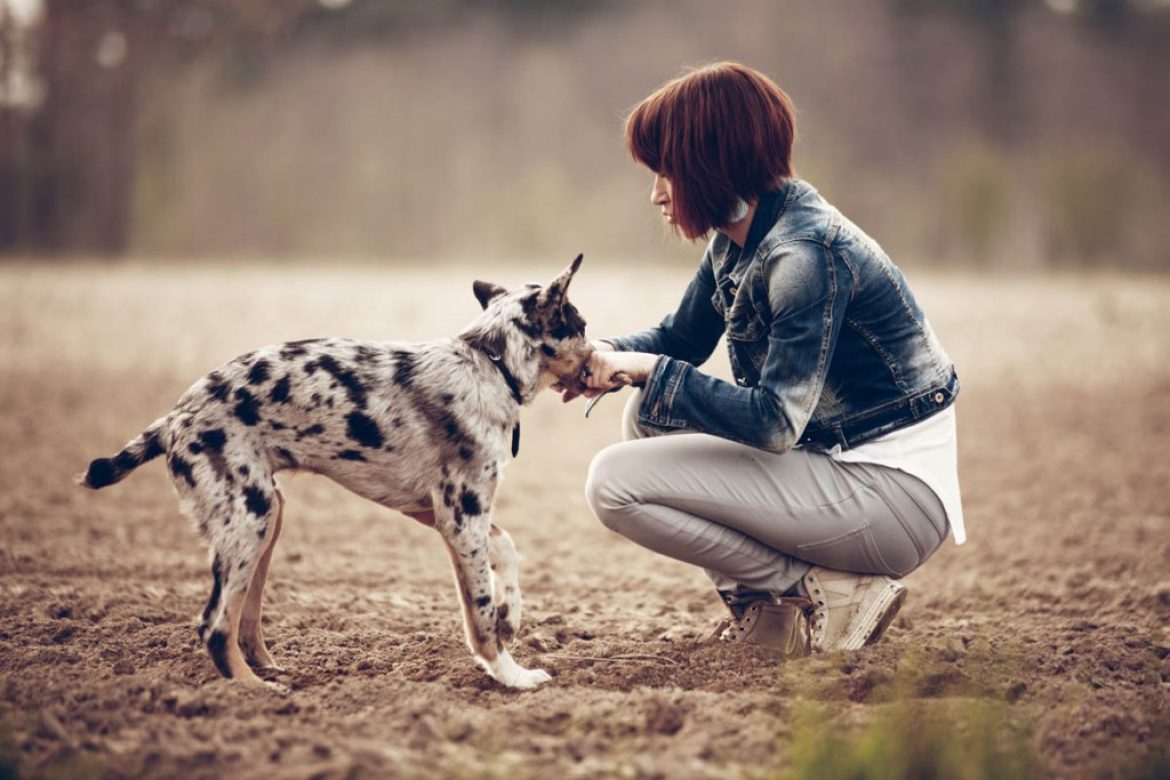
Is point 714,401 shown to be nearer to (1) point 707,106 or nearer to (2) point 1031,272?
(1) point 707,106

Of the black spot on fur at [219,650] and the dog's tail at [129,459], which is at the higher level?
the dog's tail at [129,459]

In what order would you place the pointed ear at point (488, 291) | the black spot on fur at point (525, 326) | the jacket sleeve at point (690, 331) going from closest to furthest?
the black spot on fur at point (525, 326) < the pointed ear at point (488, 291) < the jacket sleeve at point (690, 331)

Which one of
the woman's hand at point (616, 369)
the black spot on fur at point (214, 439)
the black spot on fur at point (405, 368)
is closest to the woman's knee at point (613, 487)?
the woman's hand at point (616, 369)

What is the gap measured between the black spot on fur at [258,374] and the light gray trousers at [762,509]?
1274mm

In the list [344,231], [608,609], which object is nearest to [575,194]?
[344,231]

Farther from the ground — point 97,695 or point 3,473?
point 97,695

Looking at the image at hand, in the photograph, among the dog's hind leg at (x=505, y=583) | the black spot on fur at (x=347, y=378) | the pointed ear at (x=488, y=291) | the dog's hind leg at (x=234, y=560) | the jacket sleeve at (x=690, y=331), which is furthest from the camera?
the jacket sleeve at (x=690, y=331)

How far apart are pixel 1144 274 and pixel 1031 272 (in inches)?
108

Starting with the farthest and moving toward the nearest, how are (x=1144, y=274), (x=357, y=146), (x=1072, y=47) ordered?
(x=1072, y=47) → (x=357, y=146) → (x=1144, y=274)

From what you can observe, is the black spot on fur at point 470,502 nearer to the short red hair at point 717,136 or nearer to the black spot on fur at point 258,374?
the black spot on fur at point 258,374

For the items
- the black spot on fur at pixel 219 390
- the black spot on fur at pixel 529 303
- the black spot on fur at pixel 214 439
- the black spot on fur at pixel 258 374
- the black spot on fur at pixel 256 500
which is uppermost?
the black spot on fur at pixel 529 303

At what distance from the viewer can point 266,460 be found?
3.79 m

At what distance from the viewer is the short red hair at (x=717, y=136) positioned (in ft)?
12.5

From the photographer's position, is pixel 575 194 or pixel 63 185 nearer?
pixel 63 185
